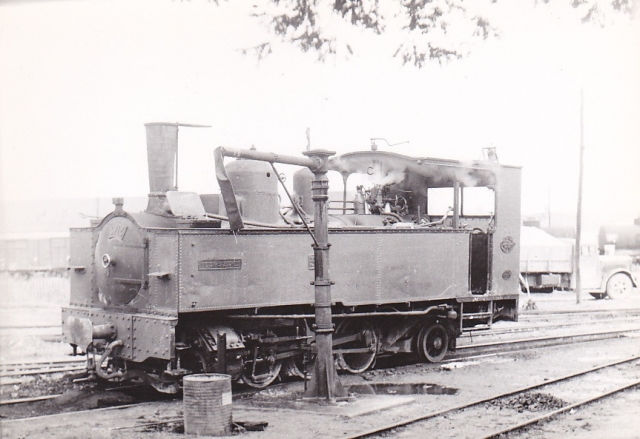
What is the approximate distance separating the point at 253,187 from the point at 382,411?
8.22 ft

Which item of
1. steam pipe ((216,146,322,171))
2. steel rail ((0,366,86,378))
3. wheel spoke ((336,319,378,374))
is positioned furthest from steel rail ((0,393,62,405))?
wheel spoke ((336,319,378,374))

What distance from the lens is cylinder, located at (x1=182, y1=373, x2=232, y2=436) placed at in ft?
18.7

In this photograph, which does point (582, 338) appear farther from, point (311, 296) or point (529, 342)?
point (311, 296)

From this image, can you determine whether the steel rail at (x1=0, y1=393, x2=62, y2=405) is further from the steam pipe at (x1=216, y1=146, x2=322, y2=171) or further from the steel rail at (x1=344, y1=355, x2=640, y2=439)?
the steel rail at (x1=344, y1=355, x2=640, y2=439)

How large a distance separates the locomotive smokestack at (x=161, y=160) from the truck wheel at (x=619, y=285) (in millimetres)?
12282

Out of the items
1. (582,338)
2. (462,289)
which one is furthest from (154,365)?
(582,338)

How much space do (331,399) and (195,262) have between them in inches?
69.8

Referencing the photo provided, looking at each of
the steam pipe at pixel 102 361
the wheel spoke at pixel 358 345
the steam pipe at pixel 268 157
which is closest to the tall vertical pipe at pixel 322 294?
the steam pipe at pixel 268 157

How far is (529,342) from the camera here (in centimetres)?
1084

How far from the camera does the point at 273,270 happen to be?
288 inches

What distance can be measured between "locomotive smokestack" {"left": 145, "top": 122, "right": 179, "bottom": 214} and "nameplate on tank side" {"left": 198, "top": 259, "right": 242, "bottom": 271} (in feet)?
2.30

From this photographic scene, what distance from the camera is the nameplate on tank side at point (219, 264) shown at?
6.76 m

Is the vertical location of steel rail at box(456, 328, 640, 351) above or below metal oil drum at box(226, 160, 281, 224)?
below

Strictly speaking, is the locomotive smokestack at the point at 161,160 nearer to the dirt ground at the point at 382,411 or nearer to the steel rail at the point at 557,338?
the dirt ground at the point at 382,411
